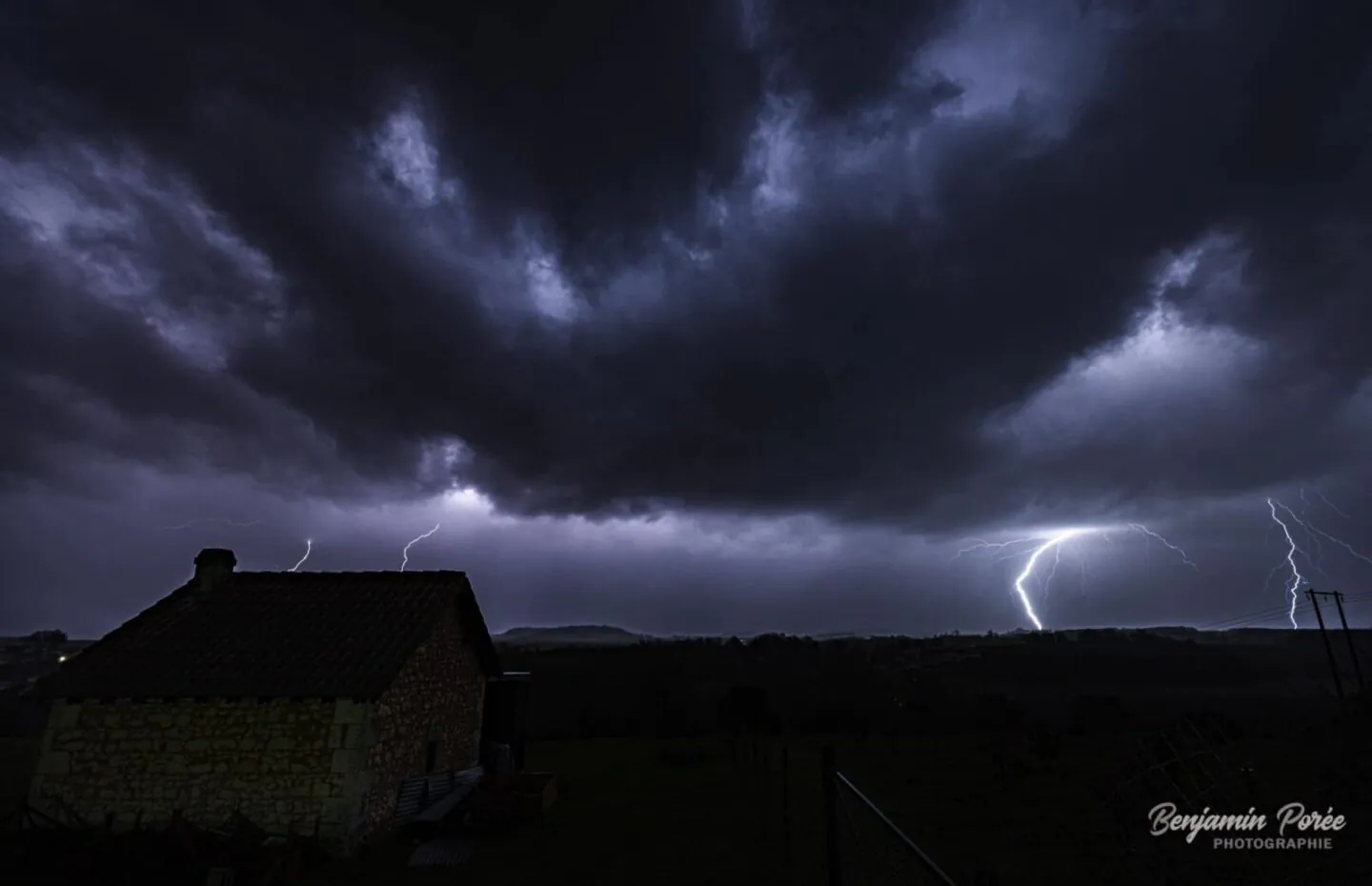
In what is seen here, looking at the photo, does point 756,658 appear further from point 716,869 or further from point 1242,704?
point 716,869

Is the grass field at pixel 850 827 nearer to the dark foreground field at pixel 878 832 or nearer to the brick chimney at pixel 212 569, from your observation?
the dark foreground field at pixel 878 832

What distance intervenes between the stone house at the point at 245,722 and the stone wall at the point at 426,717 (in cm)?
7

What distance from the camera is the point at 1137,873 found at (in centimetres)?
1516

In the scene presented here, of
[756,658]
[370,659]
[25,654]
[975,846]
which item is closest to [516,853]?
[370,659]

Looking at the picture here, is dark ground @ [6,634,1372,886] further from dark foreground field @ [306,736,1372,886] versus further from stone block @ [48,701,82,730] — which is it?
stone block @ [48,701,82,730]

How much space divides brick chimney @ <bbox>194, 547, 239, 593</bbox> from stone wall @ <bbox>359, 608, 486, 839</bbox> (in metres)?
7.86

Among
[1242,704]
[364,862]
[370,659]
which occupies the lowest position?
[1242,704]

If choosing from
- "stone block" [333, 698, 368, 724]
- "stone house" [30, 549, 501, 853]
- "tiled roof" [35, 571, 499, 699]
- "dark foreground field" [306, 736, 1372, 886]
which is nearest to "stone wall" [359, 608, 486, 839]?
"stone house" [30, 549, 501, 853]

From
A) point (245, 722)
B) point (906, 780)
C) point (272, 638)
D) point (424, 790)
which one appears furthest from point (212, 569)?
point (906, 780)

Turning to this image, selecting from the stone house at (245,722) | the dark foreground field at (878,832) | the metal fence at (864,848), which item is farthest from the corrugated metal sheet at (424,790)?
the metal fence at (864,848)

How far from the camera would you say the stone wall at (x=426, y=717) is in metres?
17.0

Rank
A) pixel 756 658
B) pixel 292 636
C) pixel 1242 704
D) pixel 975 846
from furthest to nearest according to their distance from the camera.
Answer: pixel 756 658 < pixel 1242 704 < pixel 292 636 < pixel 975 846

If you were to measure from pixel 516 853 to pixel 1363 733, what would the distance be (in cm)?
3793

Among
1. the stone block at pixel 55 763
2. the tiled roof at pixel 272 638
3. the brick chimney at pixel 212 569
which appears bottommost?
the stone block at pixel 55 763
